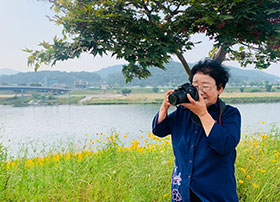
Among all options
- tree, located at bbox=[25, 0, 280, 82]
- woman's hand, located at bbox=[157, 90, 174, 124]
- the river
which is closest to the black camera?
woman's hand, located at bbox=[157, 90, 174, 124]

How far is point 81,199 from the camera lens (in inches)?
80.2

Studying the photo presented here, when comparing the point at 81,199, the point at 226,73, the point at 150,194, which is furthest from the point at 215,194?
the point at 81,199

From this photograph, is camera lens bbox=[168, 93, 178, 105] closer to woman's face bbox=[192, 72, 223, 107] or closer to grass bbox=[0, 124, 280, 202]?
woman's face bbox=[192, 72, 223, 107]

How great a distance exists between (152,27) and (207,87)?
1070mm

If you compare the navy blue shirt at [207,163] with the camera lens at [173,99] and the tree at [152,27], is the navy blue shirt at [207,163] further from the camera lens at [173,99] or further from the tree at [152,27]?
the tree at [152,27]

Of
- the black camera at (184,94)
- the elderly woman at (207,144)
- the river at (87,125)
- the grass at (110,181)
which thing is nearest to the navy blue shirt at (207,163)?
the elderly woman at (207,144)

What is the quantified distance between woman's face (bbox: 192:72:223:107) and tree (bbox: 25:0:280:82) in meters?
0.82

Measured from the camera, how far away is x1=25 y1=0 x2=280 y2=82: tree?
185 centimetres

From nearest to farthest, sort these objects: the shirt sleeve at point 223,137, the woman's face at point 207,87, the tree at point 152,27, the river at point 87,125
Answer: the shirt sleeve at point 223,137
the woman's face at point 207,87
the tree at point 152,27
the river at point 87,125

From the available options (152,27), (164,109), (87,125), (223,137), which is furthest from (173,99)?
(87,125)

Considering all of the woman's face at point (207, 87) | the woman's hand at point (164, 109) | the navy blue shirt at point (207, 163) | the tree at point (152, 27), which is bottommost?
the navy blue shirt at point (207, 163)

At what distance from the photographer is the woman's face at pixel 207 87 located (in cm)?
109

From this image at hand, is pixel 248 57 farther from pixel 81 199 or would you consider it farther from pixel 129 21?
pixel 81 199

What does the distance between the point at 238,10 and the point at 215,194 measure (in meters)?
1.58
